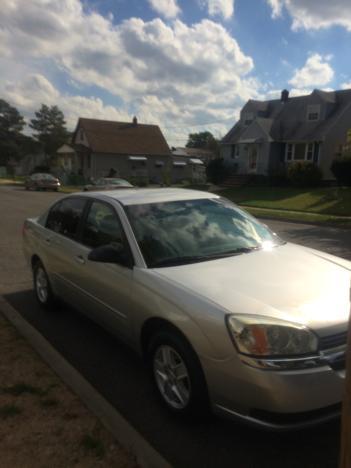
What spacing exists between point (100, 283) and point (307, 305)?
194 cm

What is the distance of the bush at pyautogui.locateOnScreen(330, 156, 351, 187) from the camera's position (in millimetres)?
24750

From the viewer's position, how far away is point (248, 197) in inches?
1037

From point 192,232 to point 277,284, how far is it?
1.06 metres

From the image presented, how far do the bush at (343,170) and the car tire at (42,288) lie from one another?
22492 millimetres

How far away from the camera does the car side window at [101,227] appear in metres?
4.05

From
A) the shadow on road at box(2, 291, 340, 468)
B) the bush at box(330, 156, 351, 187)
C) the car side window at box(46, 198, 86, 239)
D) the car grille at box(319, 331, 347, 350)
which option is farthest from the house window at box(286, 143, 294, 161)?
the car grille at box(319, 331, 347, 350)

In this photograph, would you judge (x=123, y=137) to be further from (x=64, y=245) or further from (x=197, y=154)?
(x=64, y=245)

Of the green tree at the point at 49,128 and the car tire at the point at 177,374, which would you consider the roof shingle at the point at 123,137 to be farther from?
the car tire at the point at 177,374

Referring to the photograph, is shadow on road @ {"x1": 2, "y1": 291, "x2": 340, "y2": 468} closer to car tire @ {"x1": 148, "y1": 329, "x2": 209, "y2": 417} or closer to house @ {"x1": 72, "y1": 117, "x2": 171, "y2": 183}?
car tire @ {"x1": 148, "y1": 329, "x2": 209, "y2": 417}

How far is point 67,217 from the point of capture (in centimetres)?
514

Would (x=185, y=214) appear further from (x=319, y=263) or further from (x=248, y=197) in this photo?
(x=248, y=197)

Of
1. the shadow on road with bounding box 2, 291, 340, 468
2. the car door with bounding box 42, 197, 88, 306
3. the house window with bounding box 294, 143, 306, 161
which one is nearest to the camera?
the shadow on road with bounding box 2, 291, 340, 468

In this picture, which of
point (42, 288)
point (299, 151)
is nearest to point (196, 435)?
point (42, 288)

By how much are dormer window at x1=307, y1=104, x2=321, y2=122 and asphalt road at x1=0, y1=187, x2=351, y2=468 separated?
103ft
